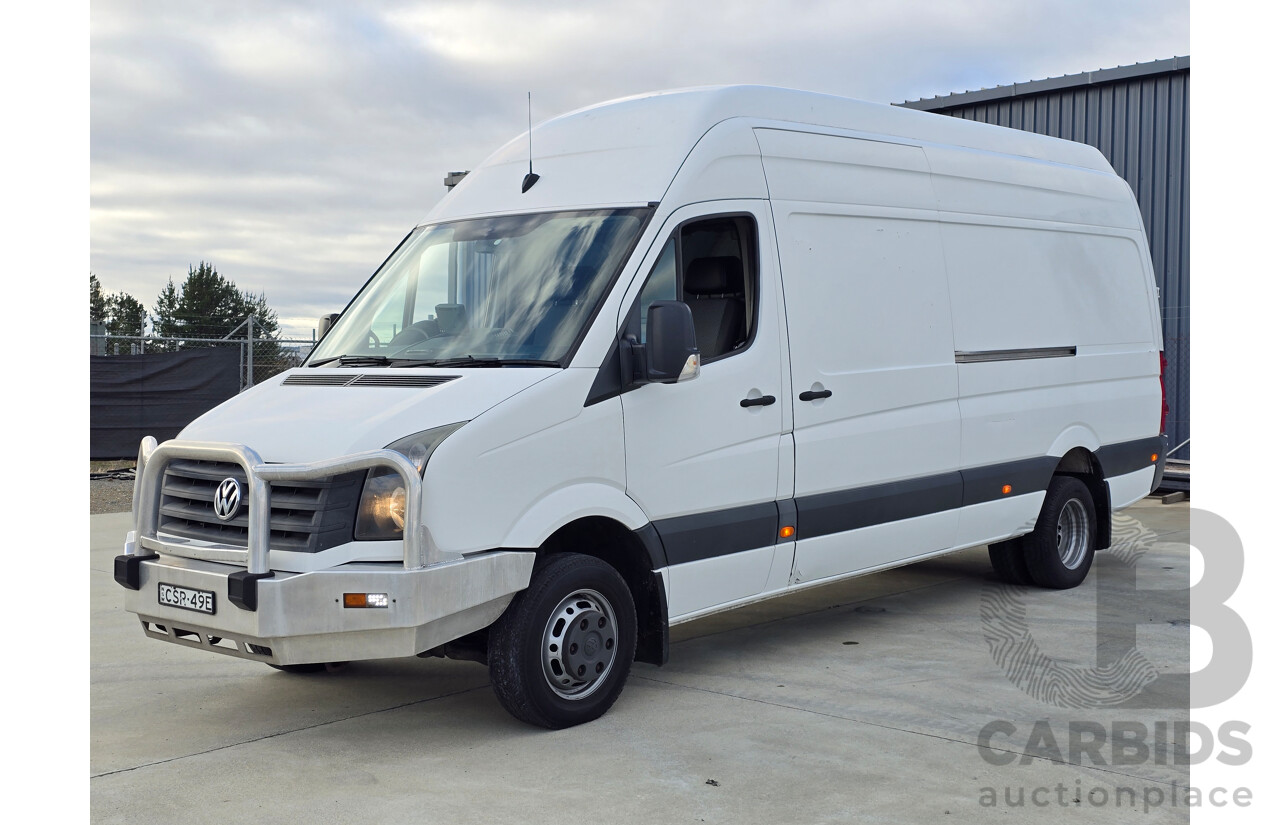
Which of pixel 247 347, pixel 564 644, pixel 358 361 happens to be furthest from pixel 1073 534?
pixel 247 347

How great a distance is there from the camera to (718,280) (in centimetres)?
638

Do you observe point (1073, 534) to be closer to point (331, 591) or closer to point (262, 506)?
point (331, 591)

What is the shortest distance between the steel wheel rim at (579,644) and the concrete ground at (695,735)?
22 centimetres

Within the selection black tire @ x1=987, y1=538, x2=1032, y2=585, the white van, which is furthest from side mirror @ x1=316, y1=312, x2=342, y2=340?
black tire @ x1=987, y1=538, x2=1032, y2=585

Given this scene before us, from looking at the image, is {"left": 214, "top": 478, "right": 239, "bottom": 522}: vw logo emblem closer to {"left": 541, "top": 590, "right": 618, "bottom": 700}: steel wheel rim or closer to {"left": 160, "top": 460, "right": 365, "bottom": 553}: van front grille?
{"left": 160, "top": 460, "right": 365, "bottom": 553}: van front grille

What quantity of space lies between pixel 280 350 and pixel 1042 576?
16.7 m

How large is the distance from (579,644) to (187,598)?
67.8 inches

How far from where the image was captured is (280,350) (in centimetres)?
2238

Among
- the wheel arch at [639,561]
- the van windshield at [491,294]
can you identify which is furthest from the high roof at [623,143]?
the wheel arch at [639,561]

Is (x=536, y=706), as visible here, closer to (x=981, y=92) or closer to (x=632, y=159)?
(x=632, y=159)

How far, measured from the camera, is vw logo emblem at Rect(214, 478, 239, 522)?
17.2 ft

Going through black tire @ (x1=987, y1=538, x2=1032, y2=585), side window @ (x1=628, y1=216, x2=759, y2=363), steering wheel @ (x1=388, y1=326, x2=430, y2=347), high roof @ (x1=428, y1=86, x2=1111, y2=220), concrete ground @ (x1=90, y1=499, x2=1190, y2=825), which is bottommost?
concrete ground @ (x1=90, y1=499, x2=1190, y2=825)

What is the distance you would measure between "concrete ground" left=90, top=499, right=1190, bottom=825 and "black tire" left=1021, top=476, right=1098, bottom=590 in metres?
0.61

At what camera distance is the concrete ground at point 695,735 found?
4633 millimetres
